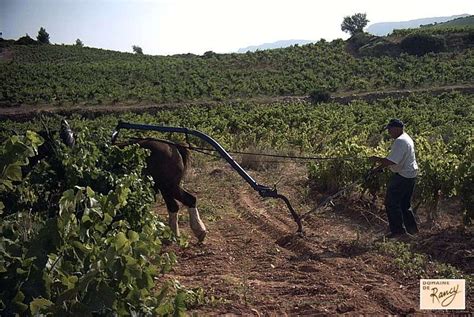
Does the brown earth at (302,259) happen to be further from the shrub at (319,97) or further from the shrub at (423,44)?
the shrub at (423,44)

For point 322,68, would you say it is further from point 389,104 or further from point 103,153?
point 103,153

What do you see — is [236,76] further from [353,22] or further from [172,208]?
[353,22]

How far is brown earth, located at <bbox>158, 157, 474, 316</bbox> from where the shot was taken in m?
5.41

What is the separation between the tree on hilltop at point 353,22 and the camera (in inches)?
Answer: 3725

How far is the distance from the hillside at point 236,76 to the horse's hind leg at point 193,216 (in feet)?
99.7

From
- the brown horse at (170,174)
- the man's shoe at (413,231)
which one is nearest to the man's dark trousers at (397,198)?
the man's shoe at (413,231)

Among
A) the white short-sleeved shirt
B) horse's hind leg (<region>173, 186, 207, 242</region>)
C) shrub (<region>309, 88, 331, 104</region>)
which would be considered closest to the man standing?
the white short-sleeved shirt

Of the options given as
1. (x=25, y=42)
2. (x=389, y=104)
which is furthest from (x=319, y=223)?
(x=25, y=42)

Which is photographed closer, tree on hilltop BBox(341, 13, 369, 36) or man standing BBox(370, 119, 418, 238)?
man standing BBox(370, 119, 418, 238)

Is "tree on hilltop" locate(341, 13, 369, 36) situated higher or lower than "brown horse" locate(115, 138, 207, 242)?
higher

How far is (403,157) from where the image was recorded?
23.5 ft

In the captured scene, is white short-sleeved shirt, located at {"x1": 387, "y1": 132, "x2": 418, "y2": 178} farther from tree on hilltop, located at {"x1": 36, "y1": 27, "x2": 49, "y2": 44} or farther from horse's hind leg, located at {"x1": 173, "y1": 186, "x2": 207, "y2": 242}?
tree on hilltop, located at {"x1": 36, "y1": 27, "x2": 49, "y2": 44}

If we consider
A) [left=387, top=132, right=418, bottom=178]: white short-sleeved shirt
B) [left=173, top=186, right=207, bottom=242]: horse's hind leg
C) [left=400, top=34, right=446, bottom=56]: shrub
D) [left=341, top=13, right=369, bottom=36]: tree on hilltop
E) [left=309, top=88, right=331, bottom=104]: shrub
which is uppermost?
[left=341, top=13, right=369, bottom=36]: tree on hilltop

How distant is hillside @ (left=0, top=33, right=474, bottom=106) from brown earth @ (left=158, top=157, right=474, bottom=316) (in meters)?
29.6
